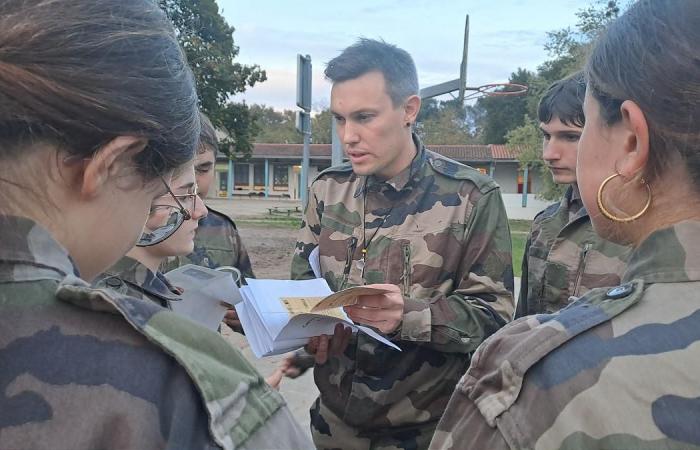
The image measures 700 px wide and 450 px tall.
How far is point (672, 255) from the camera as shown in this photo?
93 cm

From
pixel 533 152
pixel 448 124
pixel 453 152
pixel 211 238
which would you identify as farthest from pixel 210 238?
pixel 448 124

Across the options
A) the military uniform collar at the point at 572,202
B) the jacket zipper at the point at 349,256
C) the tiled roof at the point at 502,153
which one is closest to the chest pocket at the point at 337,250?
the jacket zipper at the point at 349,256

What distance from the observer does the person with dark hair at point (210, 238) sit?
288cm

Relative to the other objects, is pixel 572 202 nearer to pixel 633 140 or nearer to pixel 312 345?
pixel 312 345

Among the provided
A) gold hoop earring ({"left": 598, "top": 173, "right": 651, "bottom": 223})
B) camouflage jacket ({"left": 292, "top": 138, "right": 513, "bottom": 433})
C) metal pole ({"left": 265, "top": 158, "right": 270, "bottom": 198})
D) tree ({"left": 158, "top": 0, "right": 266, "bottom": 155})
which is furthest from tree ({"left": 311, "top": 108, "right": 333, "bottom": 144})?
gold hoop earring ({"left": 598, "top": 173, "right": 651, "bottom": 223})

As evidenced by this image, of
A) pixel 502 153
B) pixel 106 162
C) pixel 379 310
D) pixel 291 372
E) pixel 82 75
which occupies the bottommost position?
pixel 291 372

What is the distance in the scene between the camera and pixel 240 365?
805 mm

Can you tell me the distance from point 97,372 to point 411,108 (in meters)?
2.02

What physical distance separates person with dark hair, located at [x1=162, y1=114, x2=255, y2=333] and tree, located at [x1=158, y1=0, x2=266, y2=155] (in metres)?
12.3

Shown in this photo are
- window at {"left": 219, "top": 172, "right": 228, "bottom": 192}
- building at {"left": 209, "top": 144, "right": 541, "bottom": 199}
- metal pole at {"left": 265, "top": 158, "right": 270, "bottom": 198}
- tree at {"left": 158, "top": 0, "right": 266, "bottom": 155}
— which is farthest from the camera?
window at {"left": 219, "top": 172, "right": 228, "bottom": 192}

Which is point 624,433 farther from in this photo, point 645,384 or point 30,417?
point 30,417

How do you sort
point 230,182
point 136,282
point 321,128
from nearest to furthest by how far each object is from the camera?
point 136,282 < point 230,182 < point 321,128

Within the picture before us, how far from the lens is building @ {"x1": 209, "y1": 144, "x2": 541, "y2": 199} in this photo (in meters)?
31.2

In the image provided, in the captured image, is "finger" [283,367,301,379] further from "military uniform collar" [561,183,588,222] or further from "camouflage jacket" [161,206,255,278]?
"military uniform collar" [561,183,588,222]
